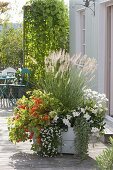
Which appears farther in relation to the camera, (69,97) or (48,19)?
(48,19)

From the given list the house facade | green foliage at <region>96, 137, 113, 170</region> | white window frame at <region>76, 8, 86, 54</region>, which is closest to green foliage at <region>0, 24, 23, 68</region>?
white window frame at <region>76, 8, 86, 54</region>

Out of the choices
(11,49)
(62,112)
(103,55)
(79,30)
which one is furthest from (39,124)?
(11,49)

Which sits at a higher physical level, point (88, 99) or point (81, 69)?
point (81, 69)

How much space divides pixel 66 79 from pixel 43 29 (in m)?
6.75

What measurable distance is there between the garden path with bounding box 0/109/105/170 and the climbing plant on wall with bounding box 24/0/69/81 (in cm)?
598

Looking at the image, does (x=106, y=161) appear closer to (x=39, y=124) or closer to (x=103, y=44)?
(x=39, y=124)

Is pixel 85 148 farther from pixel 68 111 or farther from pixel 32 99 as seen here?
pixel 32 99

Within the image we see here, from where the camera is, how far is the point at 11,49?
2130 cm

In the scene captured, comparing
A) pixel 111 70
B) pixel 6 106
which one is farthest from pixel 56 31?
pixel 111 70

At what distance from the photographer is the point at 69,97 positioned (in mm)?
6355

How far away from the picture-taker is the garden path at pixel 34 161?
5816 mm

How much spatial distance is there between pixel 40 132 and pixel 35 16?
708 centimetres

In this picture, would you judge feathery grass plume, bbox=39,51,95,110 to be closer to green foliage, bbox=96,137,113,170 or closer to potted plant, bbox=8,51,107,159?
potted plant, bbox=8,51,107,159

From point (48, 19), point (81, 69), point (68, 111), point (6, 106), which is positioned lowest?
point (6, 106)
